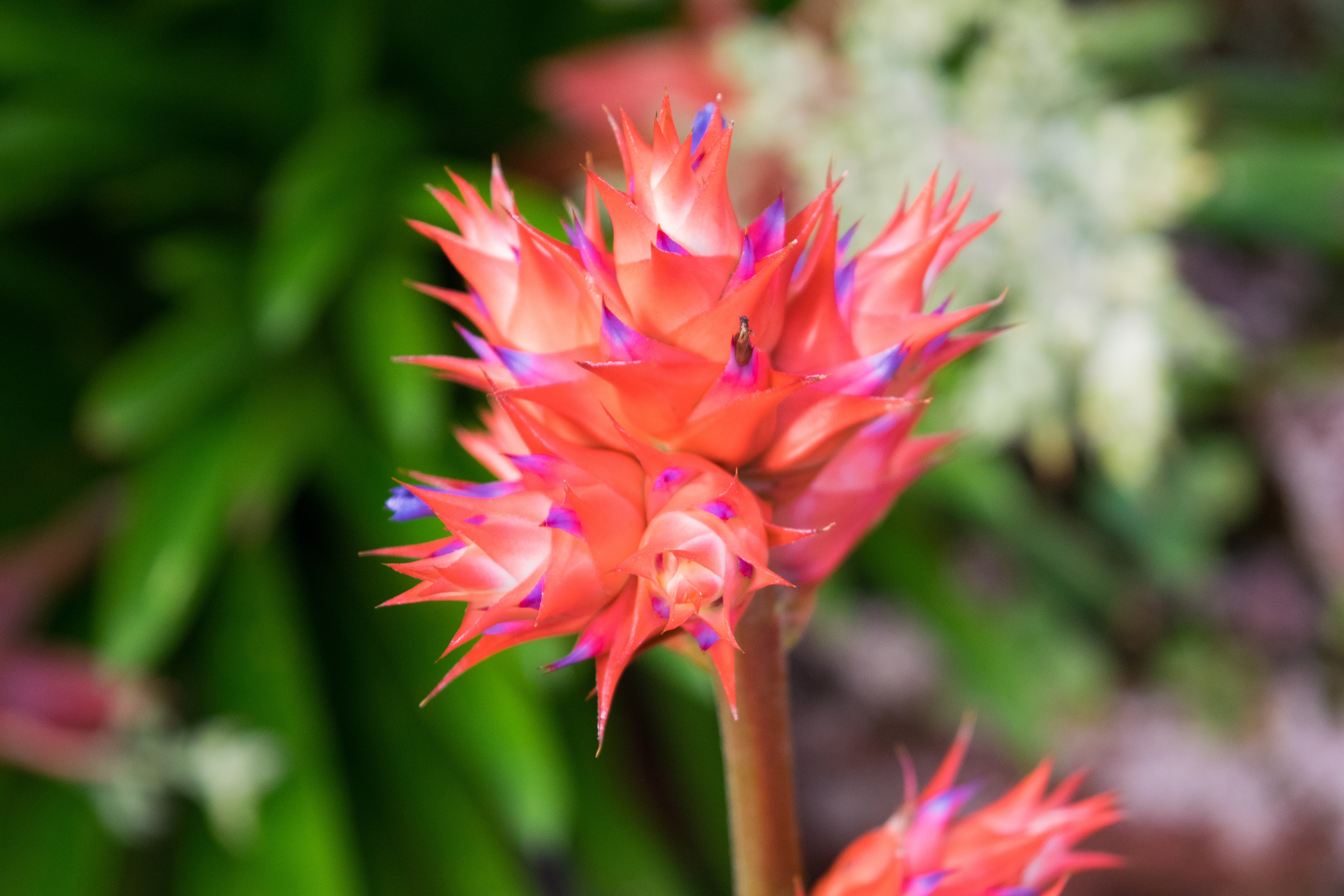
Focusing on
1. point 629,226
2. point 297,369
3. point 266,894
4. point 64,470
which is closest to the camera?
point 629,226

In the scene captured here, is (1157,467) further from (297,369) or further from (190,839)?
(190,839)

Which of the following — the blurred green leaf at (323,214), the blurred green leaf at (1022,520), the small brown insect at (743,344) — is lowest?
the small brown insect at (743,344)

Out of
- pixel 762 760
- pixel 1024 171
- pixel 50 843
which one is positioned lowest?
pixel 50 843

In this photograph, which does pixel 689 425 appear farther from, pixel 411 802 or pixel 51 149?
pixel 51 149

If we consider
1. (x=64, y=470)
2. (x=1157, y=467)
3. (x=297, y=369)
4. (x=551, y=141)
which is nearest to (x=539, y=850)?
(x=297, y=369)

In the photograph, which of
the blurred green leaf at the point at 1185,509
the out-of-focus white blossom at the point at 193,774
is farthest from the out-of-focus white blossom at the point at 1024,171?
the out-of-focus white blossom at the point at 193,774

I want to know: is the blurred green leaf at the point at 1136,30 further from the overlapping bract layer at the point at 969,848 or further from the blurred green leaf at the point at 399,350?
the overlapping bract layer at the point at 969,848

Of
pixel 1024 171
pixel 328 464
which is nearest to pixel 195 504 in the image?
pixel 328 464
